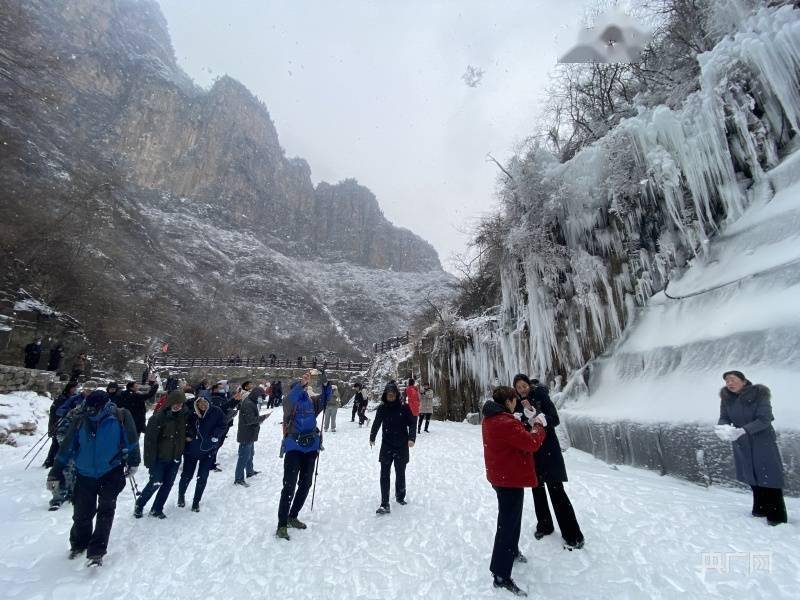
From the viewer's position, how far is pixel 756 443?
3.56 metres

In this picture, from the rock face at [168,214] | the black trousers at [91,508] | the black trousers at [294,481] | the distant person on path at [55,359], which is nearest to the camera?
the black trousers at [91,508]

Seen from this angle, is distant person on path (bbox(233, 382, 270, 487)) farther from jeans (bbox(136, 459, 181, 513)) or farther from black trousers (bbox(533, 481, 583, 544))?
black trousers (bbox(533, 481, 583, 544))

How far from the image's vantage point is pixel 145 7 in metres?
92.4

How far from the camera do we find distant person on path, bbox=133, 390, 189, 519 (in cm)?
436

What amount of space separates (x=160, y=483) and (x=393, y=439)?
280cm

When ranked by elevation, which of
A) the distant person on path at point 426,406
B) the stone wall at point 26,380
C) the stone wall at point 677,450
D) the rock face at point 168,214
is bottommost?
the stone wall at point 677,450

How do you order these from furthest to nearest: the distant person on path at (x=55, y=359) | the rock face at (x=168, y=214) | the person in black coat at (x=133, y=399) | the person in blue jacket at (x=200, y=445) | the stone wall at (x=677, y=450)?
the rock face at (x=168, y=214) → the distant person on path at (x=55, y=359) → the person in black coat at (x=133, y=399) → the person in blue jacket at (x=200, y=445) → the stone wall at (x=677, y=450)

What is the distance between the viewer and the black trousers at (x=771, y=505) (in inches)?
135

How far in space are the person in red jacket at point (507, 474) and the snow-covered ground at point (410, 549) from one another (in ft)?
0.66

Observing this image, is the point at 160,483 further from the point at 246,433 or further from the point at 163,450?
the point at 246,433

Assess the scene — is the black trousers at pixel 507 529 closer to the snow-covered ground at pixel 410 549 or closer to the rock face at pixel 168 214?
the snow-covered ground at pixel 410 549

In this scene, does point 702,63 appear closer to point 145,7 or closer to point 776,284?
point 776,284

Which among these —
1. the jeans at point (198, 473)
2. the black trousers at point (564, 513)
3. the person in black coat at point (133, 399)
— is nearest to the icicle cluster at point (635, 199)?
the black trousers at point (564, 513)

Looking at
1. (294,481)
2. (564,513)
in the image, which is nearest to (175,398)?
(294,481)
